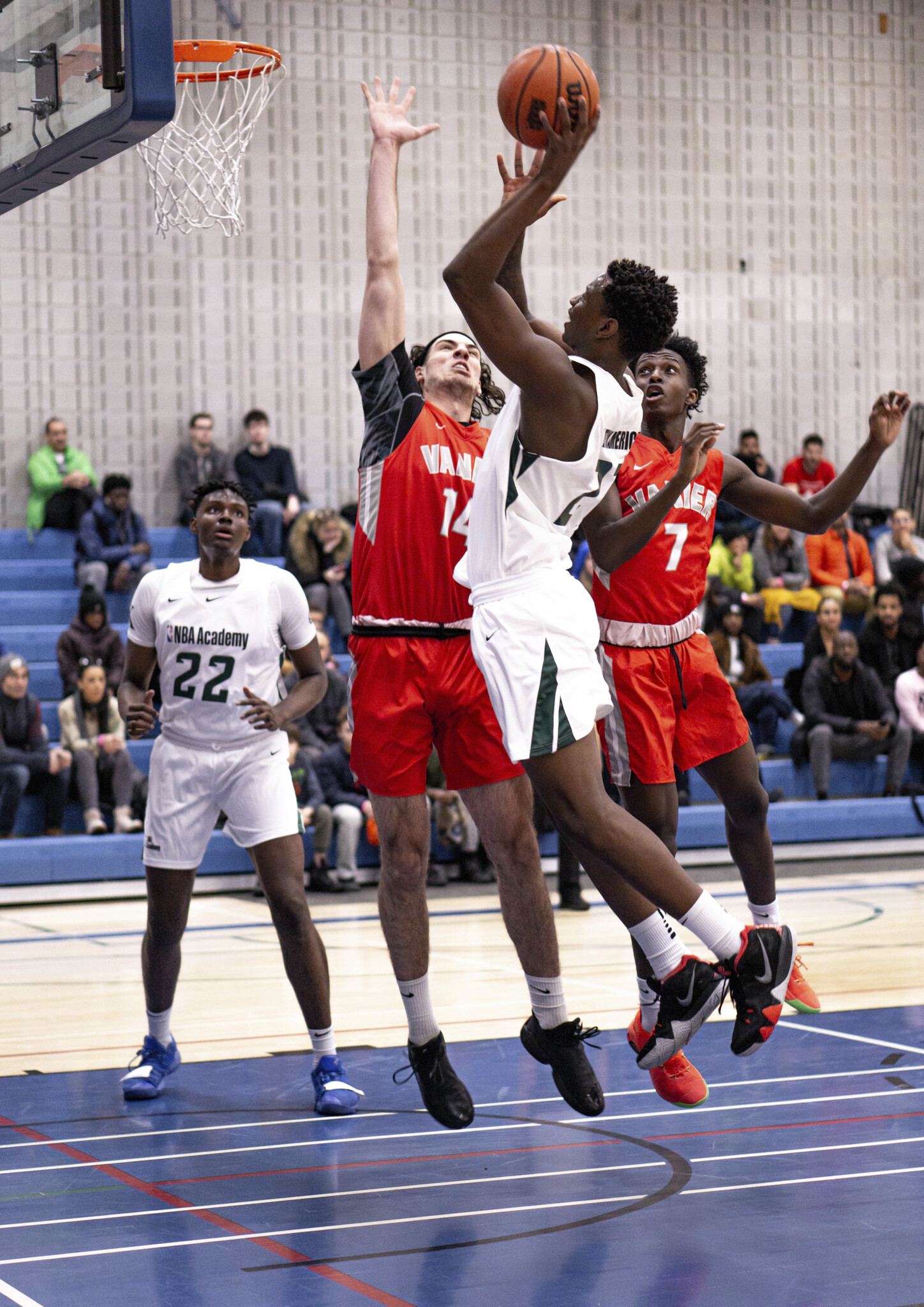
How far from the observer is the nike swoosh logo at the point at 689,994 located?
4273 millimetres

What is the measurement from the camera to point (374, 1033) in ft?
22.0

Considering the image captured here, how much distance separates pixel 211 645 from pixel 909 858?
8192 mm

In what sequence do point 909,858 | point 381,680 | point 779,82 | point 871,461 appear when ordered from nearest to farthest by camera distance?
point 381,680 → point 871,461 → point 909,858 → point 779,82

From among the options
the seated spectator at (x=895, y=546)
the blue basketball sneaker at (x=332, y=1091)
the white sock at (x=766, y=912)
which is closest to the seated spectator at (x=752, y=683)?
the seated spectator at (x=895, y=546)

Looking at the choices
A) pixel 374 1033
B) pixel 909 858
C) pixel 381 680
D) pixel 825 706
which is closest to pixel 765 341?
pixel 825 706

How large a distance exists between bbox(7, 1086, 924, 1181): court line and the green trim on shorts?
149 cm

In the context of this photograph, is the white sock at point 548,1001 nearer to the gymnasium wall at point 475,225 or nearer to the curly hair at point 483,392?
the curly hair at point 483,392

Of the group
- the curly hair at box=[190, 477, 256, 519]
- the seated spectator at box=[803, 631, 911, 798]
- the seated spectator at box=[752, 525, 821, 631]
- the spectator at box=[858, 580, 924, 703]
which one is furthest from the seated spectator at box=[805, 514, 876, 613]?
the curly hair at box=[190, 477, 256, 519]

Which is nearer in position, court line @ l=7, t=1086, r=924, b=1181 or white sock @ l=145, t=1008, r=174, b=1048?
court line @ l=7, t=1086, r=924, b=1181

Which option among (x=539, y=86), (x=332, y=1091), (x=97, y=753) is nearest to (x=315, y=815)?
(x=97, y=753)

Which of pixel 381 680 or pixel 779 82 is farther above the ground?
pixel 779 82

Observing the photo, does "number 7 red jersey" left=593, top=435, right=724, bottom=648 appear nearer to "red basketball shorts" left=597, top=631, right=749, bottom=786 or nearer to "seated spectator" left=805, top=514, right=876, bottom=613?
"red basketball shorts" left=597, top=631, right=749, bottom=786

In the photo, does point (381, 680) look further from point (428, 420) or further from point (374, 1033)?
point (374, 1033)

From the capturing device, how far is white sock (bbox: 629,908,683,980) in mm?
4340
